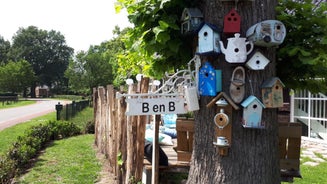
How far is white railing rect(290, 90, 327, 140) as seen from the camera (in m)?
10.2

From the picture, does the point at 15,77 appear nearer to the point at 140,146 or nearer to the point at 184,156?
the point at 140,146

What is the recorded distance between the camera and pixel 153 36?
7.70 feet

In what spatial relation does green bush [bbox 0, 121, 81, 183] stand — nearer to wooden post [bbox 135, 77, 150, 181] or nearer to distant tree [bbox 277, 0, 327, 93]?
wooden post [bbox 135, 77, 150, 181]

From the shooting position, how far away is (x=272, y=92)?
2.14 m

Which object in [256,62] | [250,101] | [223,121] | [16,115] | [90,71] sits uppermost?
[90,71]

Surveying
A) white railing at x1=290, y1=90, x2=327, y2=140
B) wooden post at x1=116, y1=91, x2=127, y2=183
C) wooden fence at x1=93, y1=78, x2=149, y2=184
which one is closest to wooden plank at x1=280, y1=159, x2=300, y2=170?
wooden fence at x1=93, y1=78, x2=149, y2=184

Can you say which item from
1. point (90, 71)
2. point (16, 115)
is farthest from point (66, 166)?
point (90, 71)

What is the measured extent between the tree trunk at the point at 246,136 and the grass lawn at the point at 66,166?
4.56 m

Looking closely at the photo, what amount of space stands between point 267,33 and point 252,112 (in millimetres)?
486

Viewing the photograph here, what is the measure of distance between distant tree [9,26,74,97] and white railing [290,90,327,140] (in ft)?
204

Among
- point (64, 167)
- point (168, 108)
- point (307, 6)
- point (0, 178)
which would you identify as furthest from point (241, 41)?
point (64, 167)

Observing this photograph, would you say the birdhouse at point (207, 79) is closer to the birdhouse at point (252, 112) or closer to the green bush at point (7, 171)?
the birdhouse at point (252, 112)

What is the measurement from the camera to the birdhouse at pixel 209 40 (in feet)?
6.99

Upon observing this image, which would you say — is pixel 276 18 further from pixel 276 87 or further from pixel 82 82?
pixel 82 82
